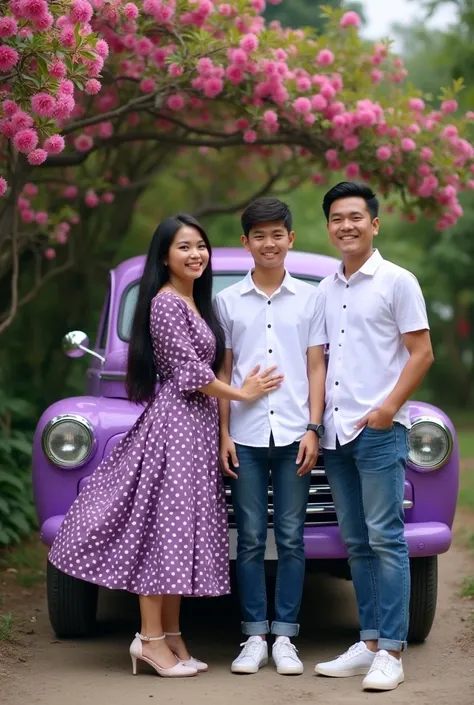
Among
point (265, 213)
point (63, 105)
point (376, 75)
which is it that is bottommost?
point (265, 213)

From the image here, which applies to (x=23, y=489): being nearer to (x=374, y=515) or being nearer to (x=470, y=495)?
(x=374, y=515)

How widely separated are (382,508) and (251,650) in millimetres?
842

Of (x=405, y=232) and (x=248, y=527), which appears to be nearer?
(x=248, y=527)

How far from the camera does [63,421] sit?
16.0 feet

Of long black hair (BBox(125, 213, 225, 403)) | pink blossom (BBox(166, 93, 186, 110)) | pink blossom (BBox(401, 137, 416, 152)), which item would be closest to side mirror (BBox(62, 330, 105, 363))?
long black hair (BBox(125, 213, 225, 403))

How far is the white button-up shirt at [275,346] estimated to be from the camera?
4527mm

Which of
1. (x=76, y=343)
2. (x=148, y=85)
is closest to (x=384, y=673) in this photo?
(x=76, y=343)

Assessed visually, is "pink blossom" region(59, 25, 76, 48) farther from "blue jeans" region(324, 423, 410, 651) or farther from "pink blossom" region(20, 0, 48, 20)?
"blue jeans" region(324, 423, 410, 651)

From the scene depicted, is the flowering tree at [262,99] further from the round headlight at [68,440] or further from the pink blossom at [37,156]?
the round headlight at [68,440]

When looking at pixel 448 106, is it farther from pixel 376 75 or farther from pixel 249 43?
pixel 249 43

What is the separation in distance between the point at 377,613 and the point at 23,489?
11.3 feet

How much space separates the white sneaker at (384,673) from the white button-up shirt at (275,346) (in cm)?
92

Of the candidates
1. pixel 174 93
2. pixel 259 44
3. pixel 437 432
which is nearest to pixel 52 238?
pixel 174 93

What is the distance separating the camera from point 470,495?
1064 cm
